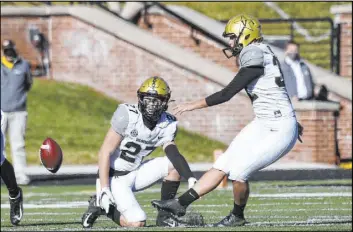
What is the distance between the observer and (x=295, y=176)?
17969mm

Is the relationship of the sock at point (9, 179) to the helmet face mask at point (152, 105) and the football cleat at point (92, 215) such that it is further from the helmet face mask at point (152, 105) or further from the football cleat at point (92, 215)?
the helmet face mask at point (152, 105)

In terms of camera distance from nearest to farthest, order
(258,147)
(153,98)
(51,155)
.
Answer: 1. (258,147)
2. (153,98)
3. (51,155)

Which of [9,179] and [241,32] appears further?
[9,179]

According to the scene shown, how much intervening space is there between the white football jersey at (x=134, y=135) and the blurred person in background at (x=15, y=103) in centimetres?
586

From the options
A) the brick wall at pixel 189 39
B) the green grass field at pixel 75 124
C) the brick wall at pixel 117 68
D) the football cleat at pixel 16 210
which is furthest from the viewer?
the brick wall at pixel 189 39

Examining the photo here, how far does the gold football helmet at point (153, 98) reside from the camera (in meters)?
10.5

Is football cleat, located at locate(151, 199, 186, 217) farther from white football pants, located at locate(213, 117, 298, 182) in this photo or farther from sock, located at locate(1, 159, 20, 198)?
sock, located at locate(1, 159, 20, 198)

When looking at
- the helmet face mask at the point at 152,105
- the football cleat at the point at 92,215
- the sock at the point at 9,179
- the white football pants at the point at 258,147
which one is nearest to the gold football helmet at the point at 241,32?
the white football pants at the point at 258,147

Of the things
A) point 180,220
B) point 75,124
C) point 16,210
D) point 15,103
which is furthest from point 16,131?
point 180,220

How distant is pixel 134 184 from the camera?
10977mm

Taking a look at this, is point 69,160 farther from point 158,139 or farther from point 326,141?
point 158,139

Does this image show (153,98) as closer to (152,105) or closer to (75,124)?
(152,105)

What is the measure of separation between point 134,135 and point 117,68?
1183 centimetres

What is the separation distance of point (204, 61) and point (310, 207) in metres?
9.11
